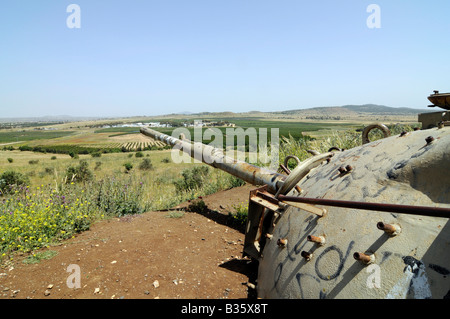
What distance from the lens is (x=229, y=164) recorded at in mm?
4727

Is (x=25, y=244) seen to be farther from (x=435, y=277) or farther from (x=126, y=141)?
(x=126, y=141)

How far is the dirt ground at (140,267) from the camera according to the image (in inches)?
111

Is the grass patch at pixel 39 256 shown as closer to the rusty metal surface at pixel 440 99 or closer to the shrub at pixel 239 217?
the shrub at pixel 239 217

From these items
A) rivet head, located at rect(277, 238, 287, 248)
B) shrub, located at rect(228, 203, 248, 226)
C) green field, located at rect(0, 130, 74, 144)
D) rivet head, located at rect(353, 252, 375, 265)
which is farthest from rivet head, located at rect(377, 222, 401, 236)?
green field, located at rect(0, 130, 74, 144)

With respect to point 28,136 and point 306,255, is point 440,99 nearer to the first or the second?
Answer: point 306,255

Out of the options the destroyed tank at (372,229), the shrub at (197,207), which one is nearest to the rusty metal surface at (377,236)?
the destroyed tank at (372,229)

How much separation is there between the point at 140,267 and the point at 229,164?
2.17 metres

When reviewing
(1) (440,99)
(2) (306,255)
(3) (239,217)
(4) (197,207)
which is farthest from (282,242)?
(4) (197,207)

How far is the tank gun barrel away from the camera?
3445 mm

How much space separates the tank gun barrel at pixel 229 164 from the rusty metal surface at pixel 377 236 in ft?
3.70

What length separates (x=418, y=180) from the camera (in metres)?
1.57

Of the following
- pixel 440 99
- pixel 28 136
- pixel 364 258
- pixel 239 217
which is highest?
pixel 28 136

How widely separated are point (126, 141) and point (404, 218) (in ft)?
257
